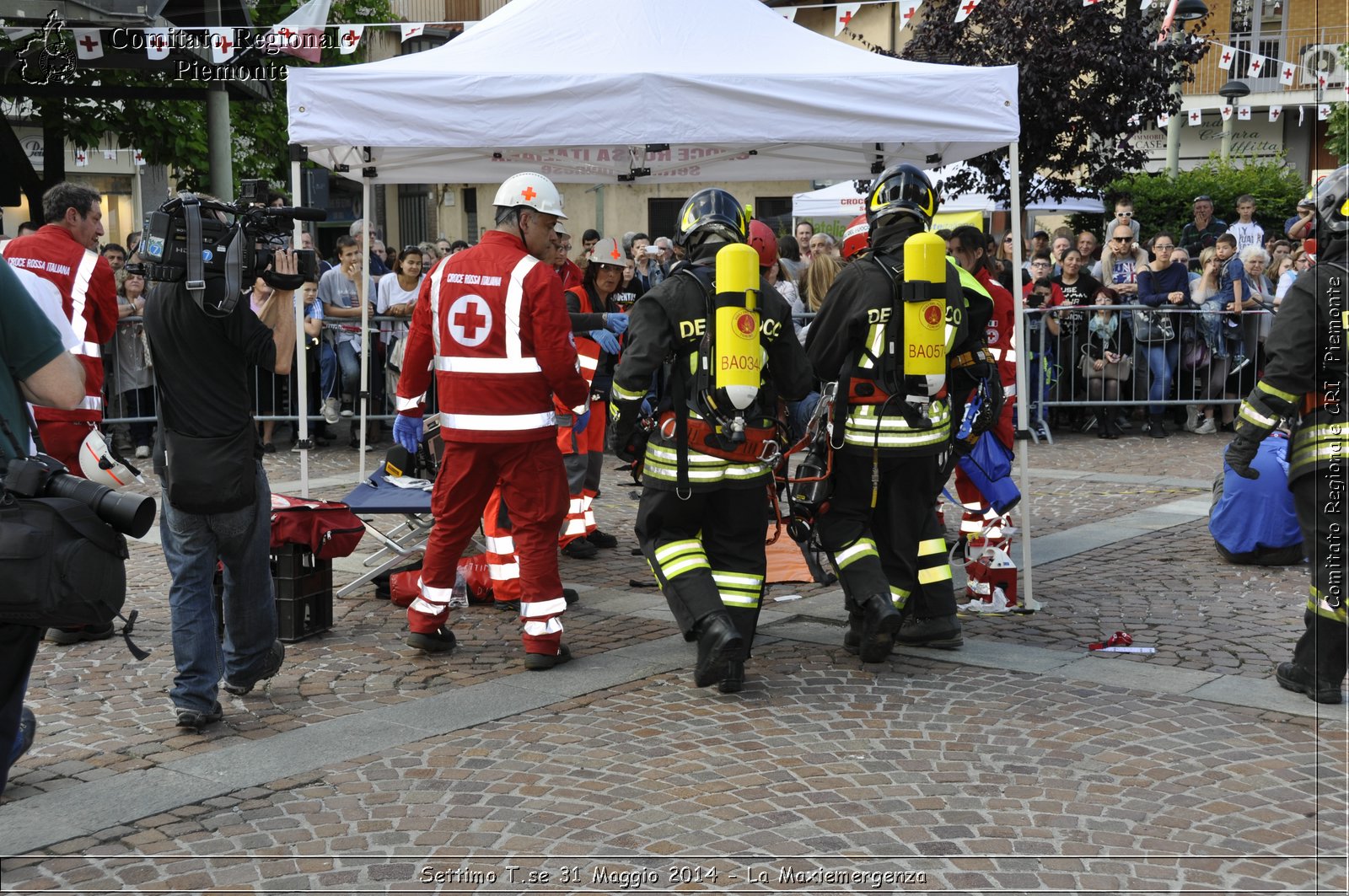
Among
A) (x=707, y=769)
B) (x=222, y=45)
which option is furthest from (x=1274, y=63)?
(x=707, y=769)

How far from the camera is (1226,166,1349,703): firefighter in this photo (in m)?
5.12

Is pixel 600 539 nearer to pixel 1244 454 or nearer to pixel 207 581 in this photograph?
pixel 207 581

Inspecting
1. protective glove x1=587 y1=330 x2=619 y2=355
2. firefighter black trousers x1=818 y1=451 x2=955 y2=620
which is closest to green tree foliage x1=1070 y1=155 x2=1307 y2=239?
protective glove x1=587 y1=330 x2=619 y2=355

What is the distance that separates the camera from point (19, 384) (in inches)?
145

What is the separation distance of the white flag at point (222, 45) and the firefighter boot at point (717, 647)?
9516 mm

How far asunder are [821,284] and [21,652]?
32.0 ft

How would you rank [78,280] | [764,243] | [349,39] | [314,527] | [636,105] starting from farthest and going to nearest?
[349,39], [764,243], [78,280], [636,105], [314,527]

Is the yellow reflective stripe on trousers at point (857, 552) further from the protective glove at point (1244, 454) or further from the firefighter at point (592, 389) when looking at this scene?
the firefighter at point (592, 389)

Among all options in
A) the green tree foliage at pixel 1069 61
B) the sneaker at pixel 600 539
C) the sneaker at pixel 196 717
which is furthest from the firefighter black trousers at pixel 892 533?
the green tree foliage at pixel 1069 61

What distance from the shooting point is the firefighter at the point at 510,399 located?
5.95 meters

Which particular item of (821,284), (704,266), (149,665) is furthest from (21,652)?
(821,284)

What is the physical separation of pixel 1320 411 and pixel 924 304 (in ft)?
5.37

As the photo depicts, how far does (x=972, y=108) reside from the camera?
6832mm

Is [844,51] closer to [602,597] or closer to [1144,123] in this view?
[602,597]
